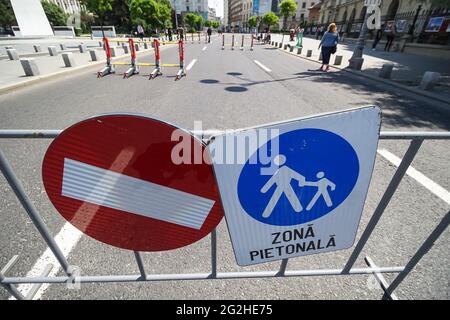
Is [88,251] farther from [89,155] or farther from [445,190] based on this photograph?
[445,190]

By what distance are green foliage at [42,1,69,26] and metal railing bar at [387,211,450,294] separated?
234 ft

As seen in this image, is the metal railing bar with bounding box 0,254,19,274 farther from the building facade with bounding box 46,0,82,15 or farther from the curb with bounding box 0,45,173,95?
the building facade with bounding box 46,0,82,15

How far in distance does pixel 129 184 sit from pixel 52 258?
5.19 ft

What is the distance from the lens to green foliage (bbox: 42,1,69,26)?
→ 49450 millimetres

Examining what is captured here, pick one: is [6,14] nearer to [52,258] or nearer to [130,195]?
[52,258]

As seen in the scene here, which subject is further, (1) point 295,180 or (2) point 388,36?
(2) point 388,36

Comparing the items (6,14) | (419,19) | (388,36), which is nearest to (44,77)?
(388,36)

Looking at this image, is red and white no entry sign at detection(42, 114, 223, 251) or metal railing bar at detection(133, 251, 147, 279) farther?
metal railing bar at detection(133, 251, 147, 279)

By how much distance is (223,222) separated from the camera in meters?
2.56

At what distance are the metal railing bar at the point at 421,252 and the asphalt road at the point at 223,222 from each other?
0.12 meters

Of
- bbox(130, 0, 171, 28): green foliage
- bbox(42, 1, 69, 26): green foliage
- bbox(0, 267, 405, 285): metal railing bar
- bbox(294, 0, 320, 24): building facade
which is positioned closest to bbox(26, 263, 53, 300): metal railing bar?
bbox(0, 267, 405, 285): metal railing bar

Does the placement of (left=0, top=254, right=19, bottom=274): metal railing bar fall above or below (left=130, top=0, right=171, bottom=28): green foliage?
below

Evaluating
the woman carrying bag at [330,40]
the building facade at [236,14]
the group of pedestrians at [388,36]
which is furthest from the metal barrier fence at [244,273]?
the building facade at [236,14]

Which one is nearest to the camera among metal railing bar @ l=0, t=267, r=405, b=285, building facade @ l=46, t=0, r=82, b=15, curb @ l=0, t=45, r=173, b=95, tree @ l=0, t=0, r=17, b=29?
metal railing bar @ l=0, t=267, r=405, b=285
